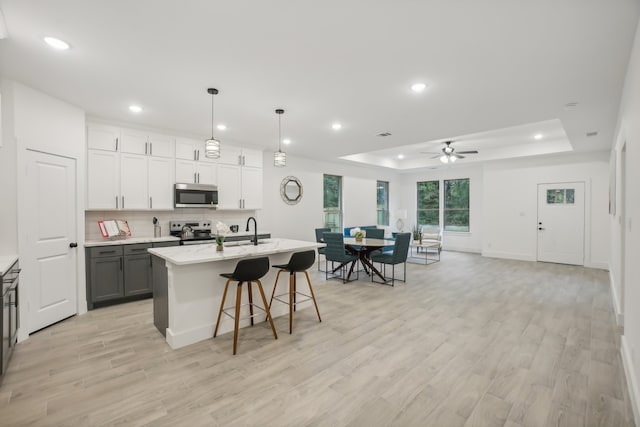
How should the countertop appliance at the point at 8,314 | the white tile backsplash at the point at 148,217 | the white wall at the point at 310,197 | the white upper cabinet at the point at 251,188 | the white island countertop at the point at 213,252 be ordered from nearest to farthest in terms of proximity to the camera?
the countertop appliance at the point at 8,314 < the white island countertop at the point at 213,252 < the white tile backsplash at the point at 148,217 < the white upper cabinet at the point at 251,188 < the white wall at the point at 310,197

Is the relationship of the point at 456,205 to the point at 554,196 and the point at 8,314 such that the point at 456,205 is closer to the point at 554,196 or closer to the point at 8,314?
the point at 554,196

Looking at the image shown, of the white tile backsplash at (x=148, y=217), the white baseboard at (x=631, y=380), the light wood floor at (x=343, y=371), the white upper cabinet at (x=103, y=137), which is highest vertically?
the white upper cabinet at (x=103, y=137)

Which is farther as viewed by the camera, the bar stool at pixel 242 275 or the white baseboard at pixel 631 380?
the bar stool at pixel 242 275

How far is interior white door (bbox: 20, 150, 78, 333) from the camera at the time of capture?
3.22 metres

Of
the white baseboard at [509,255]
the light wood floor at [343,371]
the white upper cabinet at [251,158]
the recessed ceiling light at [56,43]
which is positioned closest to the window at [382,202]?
the white baseboard at [509,255]

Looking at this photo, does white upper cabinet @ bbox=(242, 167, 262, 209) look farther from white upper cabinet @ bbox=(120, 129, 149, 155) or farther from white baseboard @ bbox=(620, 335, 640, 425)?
white baseboard @ bbox=(620, 335, 640, 425)

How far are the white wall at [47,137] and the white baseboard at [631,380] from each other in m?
5.08

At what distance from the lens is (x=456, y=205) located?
943cm

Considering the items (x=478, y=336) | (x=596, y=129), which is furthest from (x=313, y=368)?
(x=596, y=129)

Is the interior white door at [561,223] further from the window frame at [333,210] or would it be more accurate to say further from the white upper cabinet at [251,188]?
the white upper cabinet at [251,188]

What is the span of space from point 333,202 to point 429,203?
3.70 meters

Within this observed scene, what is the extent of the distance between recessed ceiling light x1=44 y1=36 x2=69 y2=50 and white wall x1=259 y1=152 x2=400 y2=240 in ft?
14.0

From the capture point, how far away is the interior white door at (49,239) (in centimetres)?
322

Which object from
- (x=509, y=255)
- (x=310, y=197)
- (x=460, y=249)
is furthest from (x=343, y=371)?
(x=460, y=249)
